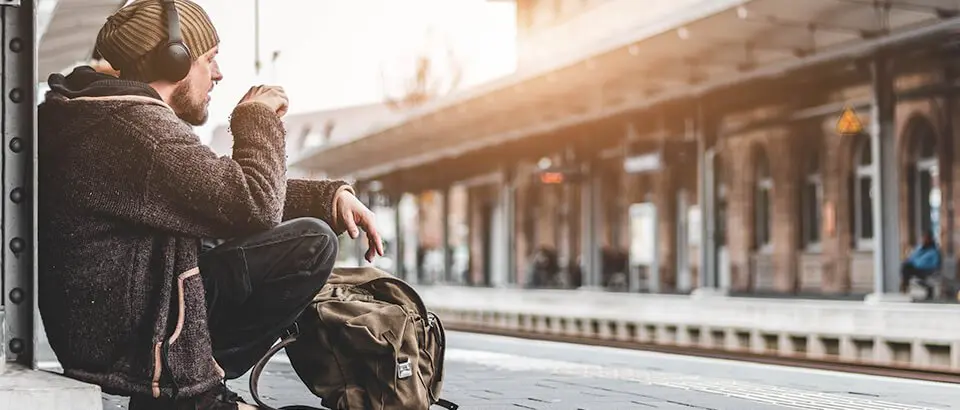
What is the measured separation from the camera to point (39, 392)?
363cm

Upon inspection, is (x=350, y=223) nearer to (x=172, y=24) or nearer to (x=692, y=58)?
(x=172, y=24)

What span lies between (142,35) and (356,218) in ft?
2.54

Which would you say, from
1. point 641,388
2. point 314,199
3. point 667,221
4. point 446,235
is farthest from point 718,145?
point 314,199

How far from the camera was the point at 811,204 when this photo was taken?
28.1 m

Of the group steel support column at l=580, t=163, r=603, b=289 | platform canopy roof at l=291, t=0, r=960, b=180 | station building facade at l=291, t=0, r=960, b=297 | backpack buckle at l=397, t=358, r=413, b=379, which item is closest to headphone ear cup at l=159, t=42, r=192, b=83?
backpack buckle at l=397, t=358, r=413, b=379

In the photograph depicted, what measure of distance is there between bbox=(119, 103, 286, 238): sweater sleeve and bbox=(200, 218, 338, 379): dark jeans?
9 centimetres

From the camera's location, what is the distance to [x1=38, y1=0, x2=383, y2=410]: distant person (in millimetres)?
3730

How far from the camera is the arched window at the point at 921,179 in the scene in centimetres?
2408

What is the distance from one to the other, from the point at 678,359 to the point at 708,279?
36.2ft

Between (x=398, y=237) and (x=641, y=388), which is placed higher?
(x=398, y=237)

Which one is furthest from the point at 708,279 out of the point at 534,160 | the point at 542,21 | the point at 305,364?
the point at 542,21

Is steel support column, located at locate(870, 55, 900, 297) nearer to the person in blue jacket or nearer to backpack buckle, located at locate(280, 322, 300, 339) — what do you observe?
the person in blue jacket

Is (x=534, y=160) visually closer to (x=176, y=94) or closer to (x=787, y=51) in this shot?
(x=787, y=51)

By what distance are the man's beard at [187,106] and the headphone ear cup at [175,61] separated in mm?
111
